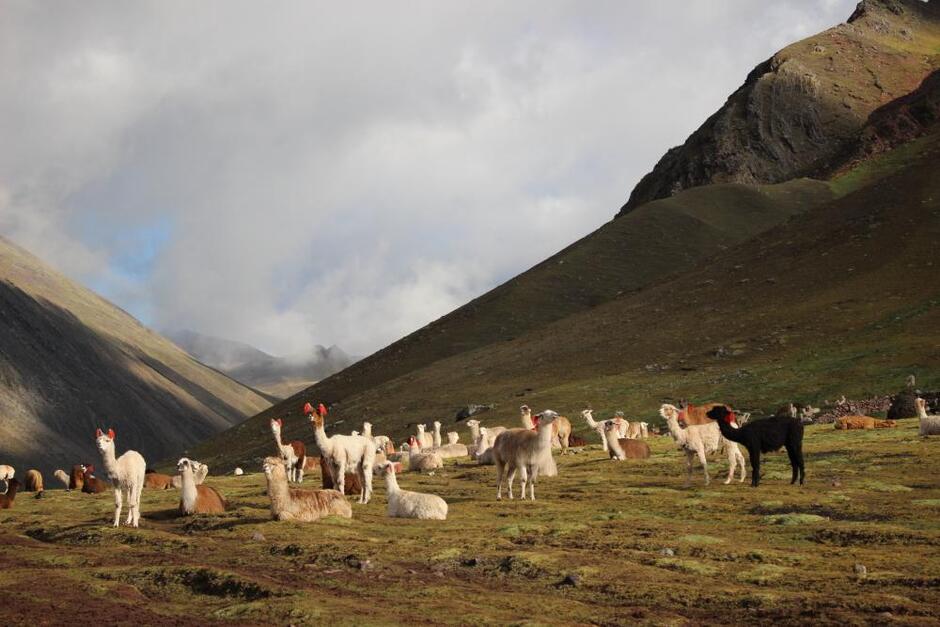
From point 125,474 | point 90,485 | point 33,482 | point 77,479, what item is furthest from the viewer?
point 33,482

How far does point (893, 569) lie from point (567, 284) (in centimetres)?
12530

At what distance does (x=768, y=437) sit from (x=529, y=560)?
13.7 metres

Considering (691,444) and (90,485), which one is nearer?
(691,444)

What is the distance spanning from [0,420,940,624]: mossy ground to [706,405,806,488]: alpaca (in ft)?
2.66

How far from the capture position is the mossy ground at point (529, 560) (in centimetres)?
1642

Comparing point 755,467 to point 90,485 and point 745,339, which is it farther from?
point 745,339

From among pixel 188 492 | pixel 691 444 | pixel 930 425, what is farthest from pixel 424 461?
pixel 930 425

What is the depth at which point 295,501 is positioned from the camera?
26.8 m

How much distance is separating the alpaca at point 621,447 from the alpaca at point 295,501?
16.2 metres

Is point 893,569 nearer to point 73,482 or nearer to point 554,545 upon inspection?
point 554,545

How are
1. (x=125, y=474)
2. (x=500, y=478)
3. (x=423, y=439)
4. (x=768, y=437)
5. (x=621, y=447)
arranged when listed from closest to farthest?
(x=125, y=474) < (x=500, y=478) < (x=768, y=437) < (x=621, y=447) < (x=423, y=439)

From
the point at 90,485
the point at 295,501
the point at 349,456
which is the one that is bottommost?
the point at 295,501

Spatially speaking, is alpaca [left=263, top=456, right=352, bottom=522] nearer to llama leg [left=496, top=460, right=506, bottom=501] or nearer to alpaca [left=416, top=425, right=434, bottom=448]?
llama leg [left=496, top=460, right=506, bottom=501]

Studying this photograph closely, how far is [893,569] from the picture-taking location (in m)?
18.7
